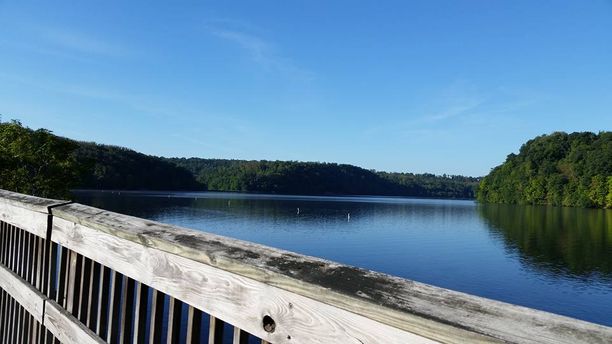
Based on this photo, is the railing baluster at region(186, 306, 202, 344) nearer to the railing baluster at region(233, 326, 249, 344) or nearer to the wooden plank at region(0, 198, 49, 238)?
the railing baluster at region(233, 326, 249, 344)

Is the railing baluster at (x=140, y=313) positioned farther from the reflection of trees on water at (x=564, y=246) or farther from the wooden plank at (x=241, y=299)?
the reflection of trees on water at (x=564, y=246)

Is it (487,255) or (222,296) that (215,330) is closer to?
(222,296)

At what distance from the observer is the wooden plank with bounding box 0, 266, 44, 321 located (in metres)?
2.74

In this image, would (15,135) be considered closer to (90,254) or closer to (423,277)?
(423,277)

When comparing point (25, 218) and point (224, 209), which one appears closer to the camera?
point (25, 218)

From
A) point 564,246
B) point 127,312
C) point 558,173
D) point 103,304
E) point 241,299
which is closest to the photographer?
point 241,299

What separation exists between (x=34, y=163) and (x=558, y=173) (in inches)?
5392

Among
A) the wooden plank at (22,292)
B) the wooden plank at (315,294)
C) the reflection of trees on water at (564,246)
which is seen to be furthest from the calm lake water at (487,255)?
the wooden plank at (315,294)

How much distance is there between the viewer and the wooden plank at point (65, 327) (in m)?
2.21

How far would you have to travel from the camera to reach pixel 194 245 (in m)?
1.63

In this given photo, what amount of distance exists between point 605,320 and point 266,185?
532ft

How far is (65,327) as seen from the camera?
94.7 inches

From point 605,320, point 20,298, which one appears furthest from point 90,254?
point 605,320

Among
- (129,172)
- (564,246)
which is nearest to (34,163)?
(564,246)
